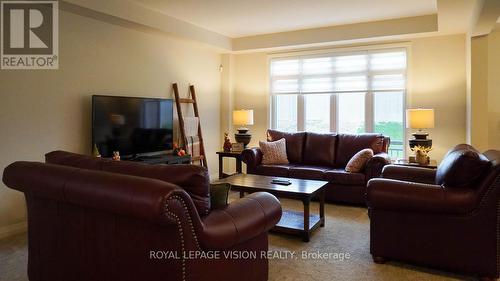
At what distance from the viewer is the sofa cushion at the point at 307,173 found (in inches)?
184

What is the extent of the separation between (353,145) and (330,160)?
0.39 meters

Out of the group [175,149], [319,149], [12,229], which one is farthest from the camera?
[319,149]

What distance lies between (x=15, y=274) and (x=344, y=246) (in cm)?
262

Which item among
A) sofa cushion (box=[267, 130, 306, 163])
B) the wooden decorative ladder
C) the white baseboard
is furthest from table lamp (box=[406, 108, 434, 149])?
the white baseboard

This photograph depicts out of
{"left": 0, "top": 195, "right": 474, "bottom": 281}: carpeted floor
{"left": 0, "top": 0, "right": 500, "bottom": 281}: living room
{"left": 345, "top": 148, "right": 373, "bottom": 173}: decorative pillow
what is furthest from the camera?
{"left": 345, "top": 148, "right": 373, "bottom": 173}: decorative pillow

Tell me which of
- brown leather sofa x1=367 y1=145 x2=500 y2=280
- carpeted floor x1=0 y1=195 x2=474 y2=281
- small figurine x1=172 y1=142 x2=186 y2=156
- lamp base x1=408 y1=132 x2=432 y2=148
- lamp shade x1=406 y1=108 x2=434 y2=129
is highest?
lamp shade x1=406 y1=108 x2=434 y2=129

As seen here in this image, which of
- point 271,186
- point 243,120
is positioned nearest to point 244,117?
point 243,120

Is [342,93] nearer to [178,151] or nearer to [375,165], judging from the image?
[375,165]

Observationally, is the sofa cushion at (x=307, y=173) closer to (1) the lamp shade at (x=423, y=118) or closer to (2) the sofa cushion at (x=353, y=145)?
(2) the sofa cushion at (x=353, y=145)

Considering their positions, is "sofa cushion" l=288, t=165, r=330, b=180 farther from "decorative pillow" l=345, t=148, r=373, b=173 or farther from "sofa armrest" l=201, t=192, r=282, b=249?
"sofa armrest" l=201, t=192, r=282, b=249

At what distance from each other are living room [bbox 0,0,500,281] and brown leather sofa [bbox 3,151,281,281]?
0.04 ft

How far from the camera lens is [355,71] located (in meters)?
5.63

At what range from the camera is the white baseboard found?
3432 millimetres

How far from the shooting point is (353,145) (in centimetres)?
511
